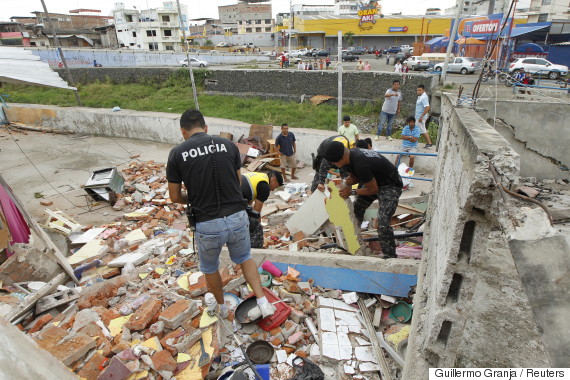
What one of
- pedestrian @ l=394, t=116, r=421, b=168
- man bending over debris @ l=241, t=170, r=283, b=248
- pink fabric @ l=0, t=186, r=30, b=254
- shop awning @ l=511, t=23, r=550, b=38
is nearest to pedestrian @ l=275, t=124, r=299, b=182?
pedestrian @ l=394, t=116, r=421, b=168

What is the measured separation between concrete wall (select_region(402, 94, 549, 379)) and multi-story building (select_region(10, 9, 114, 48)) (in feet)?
152

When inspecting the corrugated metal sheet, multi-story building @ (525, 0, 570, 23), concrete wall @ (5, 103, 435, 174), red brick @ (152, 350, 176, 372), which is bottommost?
concrete wall @ (5, 103, 435, 174)

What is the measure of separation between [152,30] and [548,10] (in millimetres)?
46789

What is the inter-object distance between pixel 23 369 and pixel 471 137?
8.06 ft

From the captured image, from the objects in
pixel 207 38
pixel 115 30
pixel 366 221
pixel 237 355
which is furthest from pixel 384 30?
pixel 237 355

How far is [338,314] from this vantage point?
10.6 feet

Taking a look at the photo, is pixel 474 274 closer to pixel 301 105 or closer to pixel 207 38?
pixel 301 105

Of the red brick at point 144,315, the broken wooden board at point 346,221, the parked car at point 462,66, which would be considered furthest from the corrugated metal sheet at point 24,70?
the parked car at point 462,66

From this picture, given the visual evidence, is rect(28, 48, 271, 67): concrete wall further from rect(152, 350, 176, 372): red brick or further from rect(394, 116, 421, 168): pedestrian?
rect(152, 350, 176, 372): red brick

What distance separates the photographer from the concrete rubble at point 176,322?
8.70 feet

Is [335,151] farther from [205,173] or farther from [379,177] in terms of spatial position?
[205,173]

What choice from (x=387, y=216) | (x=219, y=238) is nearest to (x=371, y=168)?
(x=387, y=216)

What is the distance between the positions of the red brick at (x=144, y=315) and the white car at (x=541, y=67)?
2057 centimetres

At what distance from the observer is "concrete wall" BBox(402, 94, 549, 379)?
5.17 ft
